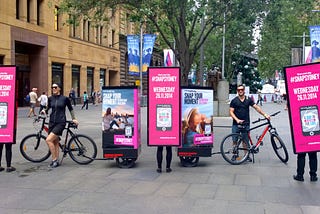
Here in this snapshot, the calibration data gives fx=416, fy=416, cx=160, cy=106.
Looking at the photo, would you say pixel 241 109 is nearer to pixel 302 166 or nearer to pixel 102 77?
pixel 302 166

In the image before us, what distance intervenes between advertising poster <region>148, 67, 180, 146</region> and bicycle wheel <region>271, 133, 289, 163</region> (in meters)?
2.51

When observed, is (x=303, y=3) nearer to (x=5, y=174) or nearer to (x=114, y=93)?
(x=114, y=93)

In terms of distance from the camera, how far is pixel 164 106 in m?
8.46

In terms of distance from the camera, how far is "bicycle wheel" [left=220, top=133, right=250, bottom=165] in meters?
9.19

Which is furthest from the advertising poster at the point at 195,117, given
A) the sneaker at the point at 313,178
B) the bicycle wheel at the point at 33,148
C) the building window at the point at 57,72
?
the building window at the point at 57,72

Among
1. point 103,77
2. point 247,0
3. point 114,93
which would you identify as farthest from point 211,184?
point 103,77

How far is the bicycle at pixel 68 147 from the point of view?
909cm

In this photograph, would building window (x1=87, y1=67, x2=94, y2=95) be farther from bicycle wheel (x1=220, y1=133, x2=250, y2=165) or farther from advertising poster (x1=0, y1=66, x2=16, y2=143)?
bicycle wheel (x1=220, y1=133, x2=250, y2=165)

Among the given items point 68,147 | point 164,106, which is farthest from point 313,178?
point 68,147

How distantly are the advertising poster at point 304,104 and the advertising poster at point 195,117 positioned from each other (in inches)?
75.1

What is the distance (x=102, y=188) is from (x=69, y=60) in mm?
30997

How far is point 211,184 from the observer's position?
23.8 feet

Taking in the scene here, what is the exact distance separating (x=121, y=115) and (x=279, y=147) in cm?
378

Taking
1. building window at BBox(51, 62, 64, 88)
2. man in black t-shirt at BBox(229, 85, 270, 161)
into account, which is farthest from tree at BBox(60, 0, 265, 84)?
building window at BBox(51, 62, 64, 88)
